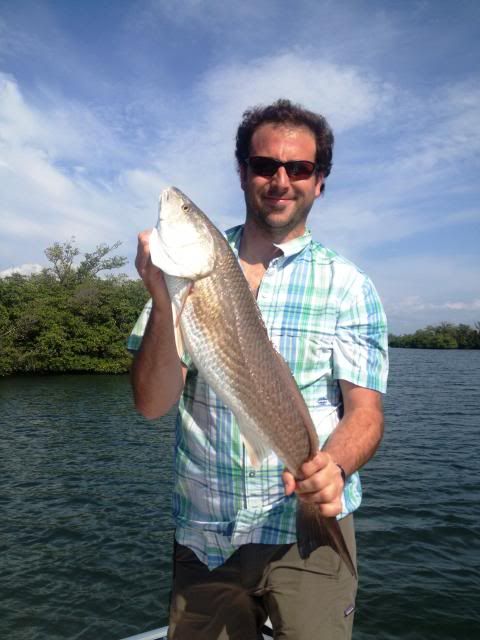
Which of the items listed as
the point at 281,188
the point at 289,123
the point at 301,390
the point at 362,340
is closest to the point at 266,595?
the point at 301,390

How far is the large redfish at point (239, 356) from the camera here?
238cm

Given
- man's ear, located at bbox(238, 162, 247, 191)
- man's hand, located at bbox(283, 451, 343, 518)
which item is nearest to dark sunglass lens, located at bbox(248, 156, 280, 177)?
man's ear, located at bbox(238, 162, 247, 191)

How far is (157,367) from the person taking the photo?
2.60 m

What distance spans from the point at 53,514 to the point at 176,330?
10.2m

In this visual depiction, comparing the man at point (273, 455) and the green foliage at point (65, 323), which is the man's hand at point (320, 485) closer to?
the man at point (273, 455)

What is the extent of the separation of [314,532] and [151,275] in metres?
1.42

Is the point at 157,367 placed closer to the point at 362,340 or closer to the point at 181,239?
the point at 181,239

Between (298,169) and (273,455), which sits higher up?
(298,169)

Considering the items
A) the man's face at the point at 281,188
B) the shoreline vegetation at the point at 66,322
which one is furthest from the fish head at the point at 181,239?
the shoreline vegetation at the point at 66,322

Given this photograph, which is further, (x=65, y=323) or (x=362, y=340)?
(x=65, y=323)

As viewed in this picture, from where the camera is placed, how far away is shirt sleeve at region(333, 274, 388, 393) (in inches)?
107

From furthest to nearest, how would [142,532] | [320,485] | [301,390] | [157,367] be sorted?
[142,532] < [301,390] < [157,367] < [320,485]

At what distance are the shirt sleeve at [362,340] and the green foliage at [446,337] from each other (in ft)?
346

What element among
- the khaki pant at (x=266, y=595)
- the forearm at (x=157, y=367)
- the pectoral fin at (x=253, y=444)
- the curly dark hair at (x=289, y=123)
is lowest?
the khaki pant at (x=266, y=595)
